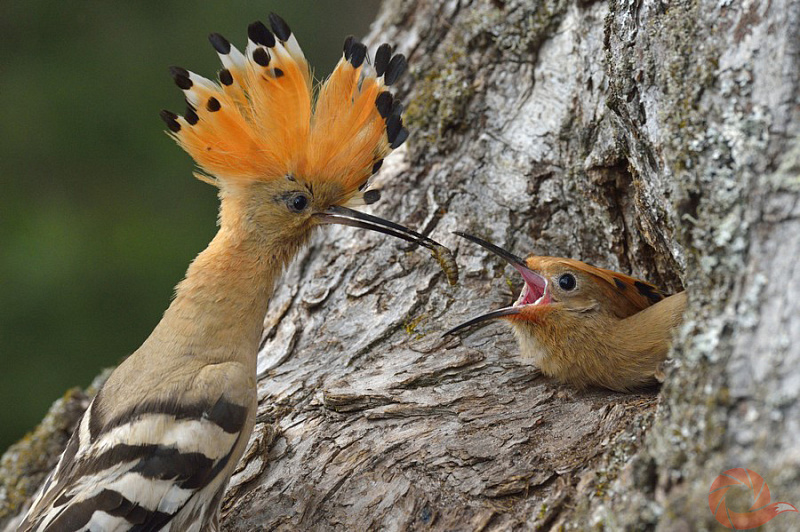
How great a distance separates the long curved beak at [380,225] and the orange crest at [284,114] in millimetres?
109

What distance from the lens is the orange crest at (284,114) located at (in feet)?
7.50

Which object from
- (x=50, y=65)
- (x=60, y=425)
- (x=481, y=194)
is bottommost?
(x=60, y=425)

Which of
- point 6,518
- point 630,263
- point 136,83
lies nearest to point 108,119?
point 136,83

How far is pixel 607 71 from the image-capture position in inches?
89.0

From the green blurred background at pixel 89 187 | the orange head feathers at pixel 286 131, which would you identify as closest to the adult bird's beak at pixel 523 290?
the orange head feathers at pixel 286 131

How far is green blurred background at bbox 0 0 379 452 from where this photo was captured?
4.36m

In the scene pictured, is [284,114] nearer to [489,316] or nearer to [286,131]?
[286,131]

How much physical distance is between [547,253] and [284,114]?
3.17 ft

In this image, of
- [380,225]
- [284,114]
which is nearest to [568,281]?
[380,225]

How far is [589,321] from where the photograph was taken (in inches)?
94.3

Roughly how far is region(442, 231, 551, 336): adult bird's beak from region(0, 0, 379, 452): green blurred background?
8.51 ft

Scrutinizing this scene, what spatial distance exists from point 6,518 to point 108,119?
2496mm

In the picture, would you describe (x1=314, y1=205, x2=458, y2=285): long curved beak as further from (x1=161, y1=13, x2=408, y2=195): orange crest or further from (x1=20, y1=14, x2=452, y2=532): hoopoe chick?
→ (x1=161, y1=13, x2=408, y2=195): orange crest

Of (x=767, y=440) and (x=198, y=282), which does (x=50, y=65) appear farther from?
(x=767, y=440)
